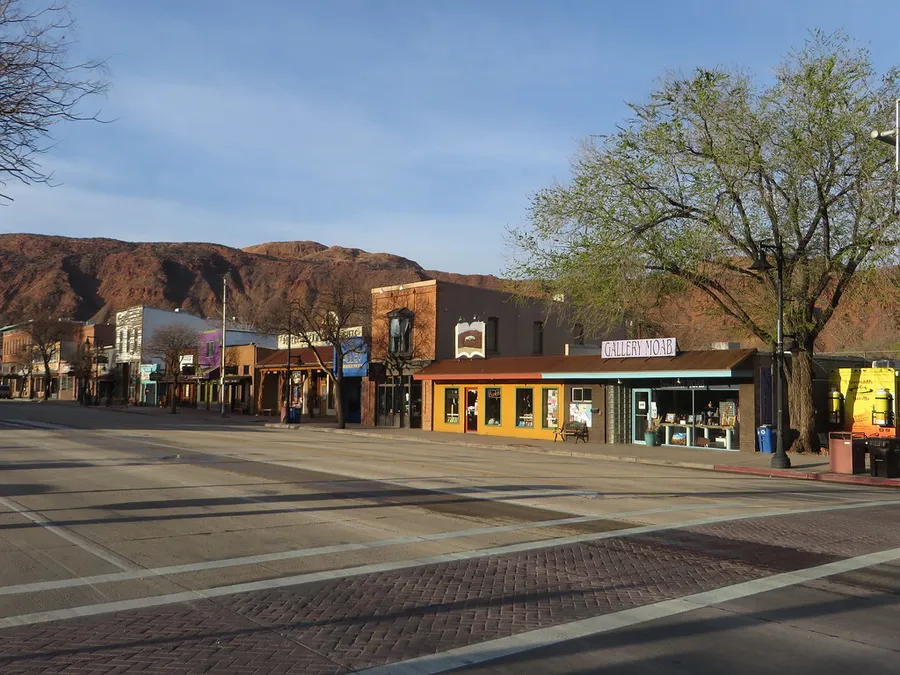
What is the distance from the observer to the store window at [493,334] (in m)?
41.2

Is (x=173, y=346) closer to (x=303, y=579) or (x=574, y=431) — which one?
(x=574, y=431)

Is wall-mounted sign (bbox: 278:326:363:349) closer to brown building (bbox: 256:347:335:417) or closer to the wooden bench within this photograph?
brown building (bbox: 256:347:335:417)

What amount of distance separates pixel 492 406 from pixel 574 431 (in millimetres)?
5590

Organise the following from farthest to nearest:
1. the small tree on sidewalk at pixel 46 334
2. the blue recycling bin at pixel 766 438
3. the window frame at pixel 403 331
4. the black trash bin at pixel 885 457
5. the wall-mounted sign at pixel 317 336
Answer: the small tree on sidewalk at pixel 46 334 < the window frame at pixel 403 331 < the wall-mounted sign at pixel 317 336 < the blue recycling bin at pixel 766 438 < the black trash bin at pixel 885 457

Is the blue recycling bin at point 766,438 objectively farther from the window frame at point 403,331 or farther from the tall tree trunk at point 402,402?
the tall tree trunk at point 402,402

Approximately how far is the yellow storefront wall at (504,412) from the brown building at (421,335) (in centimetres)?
192

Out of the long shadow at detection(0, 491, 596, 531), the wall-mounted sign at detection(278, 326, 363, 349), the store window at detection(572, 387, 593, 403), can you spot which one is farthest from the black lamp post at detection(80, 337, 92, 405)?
the long shadow at detection(0, 491, 596, 531)

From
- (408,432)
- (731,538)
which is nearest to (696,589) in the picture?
(731,538)

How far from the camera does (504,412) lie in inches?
1355

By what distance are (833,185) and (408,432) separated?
20.9 meters

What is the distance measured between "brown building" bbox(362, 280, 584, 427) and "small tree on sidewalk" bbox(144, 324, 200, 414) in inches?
810

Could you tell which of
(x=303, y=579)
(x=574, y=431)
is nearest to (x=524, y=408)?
(x=574, y=431)

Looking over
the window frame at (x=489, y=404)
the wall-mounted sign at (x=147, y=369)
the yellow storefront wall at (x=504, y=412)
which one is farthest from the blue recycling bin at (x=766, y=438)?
the wall-mounted sign at (x=147, y=369)

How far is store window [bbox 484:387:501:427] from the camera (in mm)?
34938
